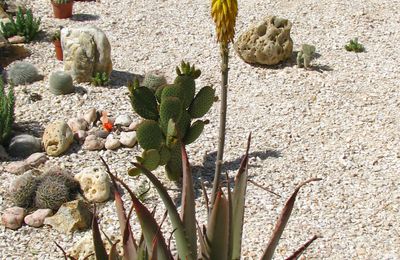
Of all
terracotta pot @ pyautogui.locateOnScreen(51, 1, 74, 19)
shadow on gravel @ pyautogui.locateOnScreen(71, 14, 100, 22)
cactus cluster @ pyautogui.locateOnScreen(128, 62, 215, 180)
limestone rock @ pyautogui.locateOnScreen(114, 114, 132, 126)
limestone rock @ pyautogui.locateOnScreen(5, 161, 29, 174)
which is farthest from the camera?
shadow on gravel @ pyautogui.locateOnScreen(71, 14, 100, 22)

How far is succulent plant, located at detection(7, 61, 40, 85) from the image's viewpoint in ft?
23.2

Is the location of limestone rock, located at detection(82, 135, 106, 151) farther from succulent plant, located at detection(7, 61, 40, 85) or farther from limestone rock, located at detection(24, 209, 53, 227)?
succulent plant, located at detection(7, 61, 40, 85)

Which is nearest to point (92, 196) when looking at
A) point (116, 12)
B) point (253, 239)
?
point (253, 239)

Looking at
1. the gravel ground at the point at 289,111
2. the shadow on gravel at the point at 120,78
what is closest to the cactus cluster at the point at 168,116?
the gravel ground at the point at 289,111

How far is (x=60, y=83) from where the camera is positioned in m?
6.77

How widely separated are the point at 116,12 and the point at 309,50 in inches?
115

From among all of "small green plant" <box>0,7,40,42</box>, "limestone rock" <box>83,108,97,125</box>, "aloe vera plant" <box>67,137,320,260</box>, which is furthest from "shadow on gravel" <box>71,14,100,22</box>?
"aloe vera plant" <box>67,137,320,260</box>

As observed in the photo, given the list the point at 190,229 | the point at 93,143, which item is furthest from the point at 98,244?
the point at 93,143

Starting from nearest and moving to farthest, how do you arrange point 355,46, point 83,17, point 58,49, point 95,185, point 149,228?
point 149,228 → point 95,185 → point 58,49 → point 355,46 → point 83,17

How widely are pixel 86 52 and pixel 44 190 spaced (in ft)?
7.47

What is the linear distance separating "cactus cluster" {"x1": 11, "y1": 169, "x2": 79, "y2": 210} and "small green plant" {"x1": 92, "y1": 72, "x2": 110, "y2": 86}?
1816 mm

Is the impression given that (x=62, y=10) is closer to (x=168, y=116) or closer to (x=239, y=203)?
(x=168, y=116)

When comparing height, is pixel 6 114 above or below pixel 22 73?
below

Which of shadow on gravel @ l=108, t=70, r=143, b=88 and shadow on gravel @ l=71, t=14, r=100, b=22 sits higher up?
shadow on gravel @ l=71, t=14, r=100, b=22
